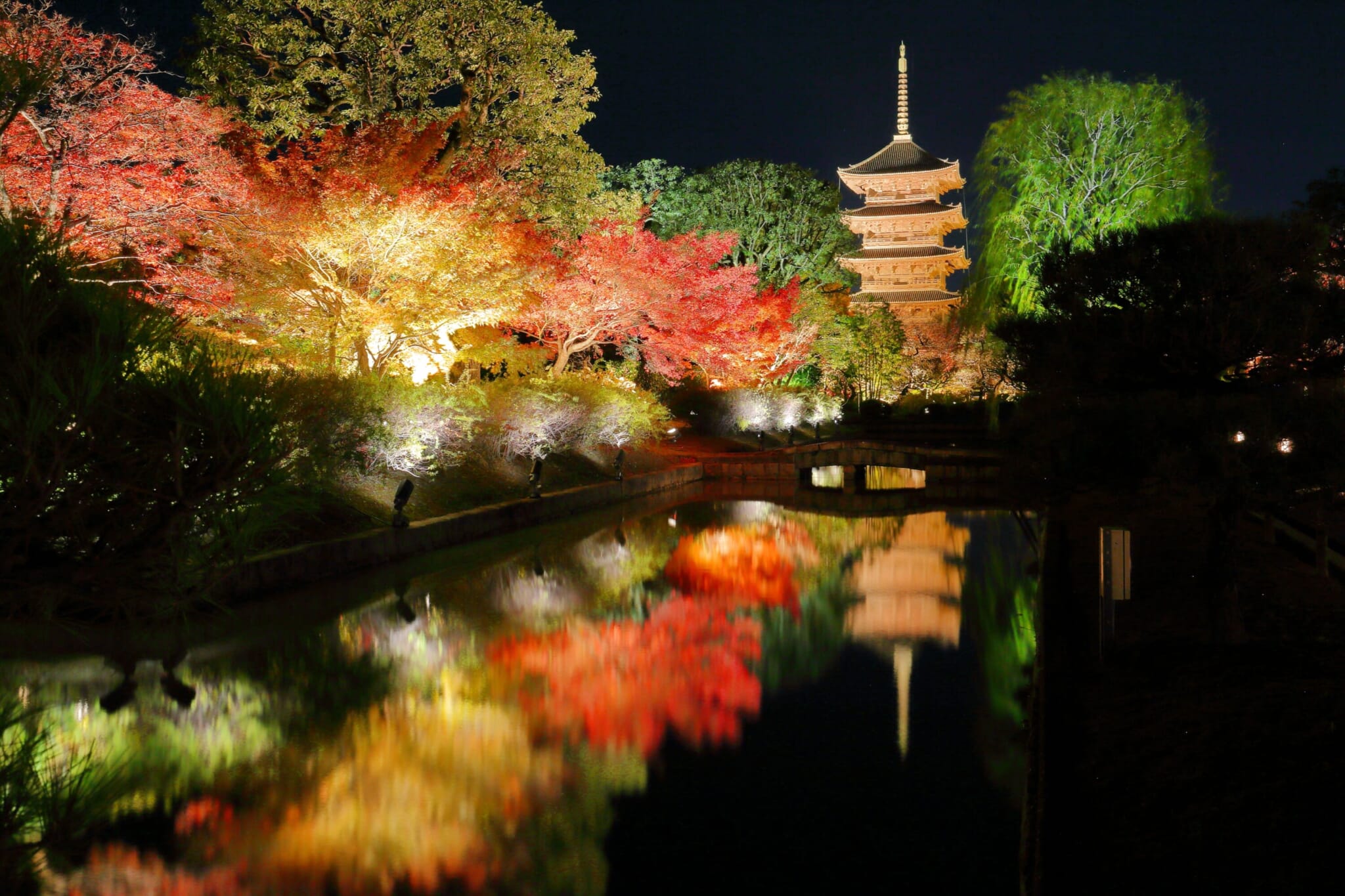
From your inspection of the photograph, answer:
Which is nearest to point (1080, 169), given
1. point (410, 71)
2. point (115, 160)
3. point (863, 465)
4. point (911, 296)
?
point (863, 465)

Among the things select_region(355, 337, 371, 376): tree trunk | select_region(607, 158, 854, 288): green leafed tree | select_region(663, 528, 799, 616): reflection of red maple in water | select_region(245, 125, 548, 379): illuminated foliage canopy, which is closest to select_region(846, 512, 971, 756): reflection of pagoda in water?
select_region(663, 528, 799, 616): reflection of red maple in water

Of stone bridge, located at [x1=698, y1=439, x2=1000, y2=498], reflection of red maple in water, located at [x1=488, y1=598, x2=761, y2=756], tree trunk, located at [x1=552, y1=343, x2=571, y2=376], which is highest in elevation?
tree trunk, located at [x1=552, y1=343, x2=571, y2=376]

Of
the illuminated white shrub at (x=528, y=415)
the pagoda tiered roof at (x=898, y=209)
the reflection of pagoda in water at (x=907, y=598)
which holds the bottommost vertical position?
the reflection of pagoda in water at (x=907, y=598)

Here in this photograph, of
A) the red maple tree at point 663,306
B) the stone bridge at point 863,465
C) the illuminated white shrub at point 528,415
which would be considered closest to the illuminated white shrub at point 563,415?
the illuminated white shrub at point 528,415

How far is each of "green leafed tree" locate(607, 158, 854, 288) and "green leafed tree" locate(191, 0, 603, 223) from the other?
1620cm

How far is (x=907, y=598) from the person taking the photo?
42.0ft

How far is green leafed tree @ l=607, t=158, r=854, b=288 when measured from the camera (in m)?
39.3

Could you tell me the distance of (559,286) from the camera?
24219 mm

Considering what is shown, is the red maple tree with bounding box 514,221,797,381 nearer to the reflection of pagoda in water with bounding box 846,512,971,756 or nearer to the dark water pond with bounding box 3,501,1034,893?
the reflection of pagoda in water with bounding box 846,512,971,756

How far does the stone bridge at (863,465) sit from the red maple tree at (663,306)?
3944mm

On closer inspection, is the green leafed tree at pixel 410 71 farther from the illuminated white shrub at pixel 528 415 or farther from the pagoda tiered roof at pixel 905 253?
the pagoda tiered roof at pixel 905 253

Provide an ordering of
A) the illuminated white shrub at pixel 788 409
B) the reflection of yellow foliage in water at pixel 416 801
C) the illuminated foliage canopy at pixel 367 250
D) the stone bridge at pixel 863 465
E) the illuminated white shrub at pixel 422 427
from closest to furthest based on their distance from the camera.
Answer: the reflection of yellow foliage in water at pixel 416 801 < the illuminated white shrub at pixel 422 427 < the illuminated foliage canopy at pixel 367 250 < the stone bridge at pixel 863 465 < the illuminated white shrub at pixel 788 409

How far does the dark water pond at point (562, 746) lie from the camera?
5.33 metres

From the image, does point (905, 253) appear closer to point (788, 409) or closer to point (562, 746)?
point (788, 409)
